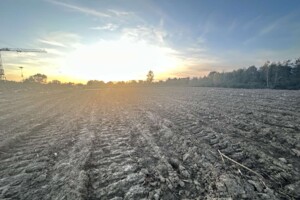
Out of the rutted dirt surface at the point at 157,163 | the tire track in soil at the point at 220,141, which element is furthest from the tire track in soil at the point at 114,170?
the tire track in soil at the point at 220,141

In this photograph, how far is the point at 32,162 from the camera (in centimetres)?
610

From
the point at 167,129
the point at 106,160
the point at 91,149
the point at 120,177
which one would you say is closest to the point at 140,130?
the point at 167,129

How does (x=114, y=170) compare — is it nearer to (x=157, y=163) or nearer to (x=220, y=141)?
(x=157, y=163)

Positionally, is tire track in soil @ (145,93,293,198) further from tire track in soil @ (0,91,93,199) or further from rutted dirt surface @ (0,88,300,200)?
tire track in soil @ (0,91,93,199)

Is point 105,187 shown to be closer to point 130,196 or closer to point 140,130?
point 130,196

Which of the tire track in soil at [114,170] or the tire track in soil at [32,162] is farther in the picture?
the tire track in soil at [32,162]

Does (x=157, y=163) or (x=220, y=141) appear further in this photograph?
(x=220, y=141)

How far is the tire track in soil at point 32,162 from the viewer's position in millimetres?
4527

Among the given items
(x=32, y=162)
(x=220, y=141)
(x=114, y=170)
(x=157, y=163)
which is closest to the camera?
(x=114, y=170)

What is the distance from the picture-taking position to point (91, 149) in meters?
7.16

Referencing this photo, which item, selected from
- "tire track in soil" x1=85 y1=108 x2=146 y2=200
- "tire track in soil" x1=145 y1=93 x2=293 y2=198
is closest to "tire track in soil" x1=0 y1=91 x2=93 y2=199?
"tire track in soil" x1=85 y1=108 x2=146 y2=200

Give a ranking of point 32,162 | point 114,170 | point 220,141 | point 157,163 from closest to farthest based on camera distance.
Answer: point 114,170 → point 157,163 → point 32,162 → point 220,141

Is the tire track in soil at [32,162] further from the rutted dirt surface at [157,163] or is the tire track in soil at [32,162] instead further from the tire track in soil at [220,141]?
the tire track in soil at [220,141]

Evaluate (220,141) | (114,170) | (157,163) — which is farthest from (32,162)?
(220,141)
